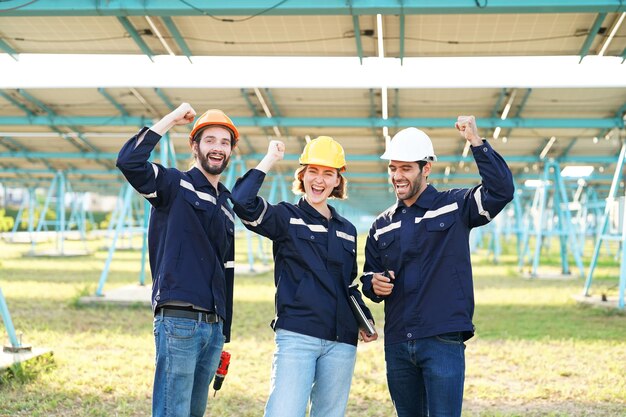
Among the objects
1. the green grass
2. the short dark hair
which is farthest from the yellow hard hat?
the green grass

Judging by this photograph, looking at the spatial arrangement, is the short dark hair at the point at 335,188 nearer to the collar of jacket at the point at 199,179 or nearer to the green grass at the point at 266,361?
the collar of jacket at the point at 199,179

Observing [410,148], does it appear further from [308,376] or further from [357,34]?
[357,34]

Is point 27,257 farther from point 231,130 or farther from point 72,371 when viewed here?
point 231,130

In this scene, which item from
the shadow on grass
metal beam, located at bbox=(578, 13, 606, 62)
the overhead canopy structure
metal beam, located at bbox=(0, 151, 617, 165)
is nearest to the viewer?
the overhead canopy structure

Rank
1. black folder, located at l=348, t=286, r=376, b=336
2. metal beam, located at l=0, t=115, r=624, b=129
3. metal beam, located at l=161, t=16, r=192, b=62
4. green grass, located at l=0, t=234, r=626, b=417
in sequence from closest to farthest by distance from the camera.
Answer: black folder, located at l=348, t=286, r=376, b=336 → green grass, located at l=0, t=234, r=626, b=417 → metal beam, located at l=161, t=16, r=192, b=62 → metal beam, located at l=0, t=115, r=624, b=129

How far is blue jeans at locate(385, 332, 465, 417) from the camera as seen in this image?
305 cm

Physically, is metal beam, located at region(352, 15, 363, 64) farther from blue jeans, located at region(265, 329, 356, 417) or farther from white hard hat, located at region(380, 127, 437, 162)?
blue jeans, located at region(265, 329, 356, 417)

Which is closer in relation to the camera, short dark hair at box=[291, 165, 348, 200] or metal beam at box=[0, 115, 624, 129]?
short dark hair at box=[291, 165, 348, 200]

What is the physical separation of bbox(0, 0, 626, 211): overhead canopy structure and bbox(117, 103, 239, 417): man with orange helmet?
8.16 ft

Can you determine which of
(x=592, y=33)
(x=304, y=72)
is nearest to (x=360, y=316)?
(x=592, y=33)

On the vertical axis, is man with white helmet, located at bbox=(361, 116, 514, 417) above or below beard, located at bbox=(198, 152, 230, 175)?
below

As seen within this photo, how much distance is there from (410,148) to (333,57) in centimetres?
480

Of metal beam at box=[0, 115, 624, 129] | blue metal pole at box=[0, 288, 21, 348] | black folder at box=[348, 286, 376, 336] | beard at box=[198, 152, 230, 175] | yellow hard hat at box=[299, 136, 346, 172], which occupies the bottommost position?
blue metal pole at box=[0, 288, 21, 348]

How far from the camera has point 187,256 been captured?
10.5 feet
